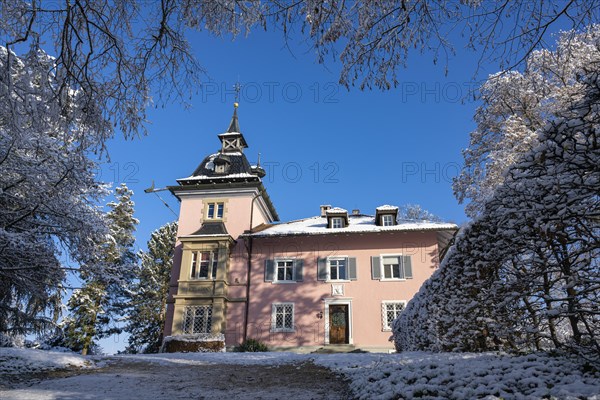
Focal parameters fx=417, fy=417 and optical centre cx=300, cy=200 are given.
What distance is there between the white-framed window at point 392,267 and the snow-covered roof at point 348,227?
153cm

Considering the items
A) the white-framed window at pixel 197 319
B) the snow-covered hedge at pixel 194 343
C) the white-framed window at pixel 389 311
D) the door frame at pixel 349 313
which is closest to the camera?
the snow-covered hedge at pixel 194 343

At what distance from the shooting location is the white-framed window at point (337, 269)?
70.4 ft

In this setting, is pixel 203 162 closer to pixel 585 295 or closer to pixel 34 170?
pixel 34 170

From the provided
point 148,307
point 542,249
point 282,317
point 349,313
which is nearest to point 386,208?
point 349,313

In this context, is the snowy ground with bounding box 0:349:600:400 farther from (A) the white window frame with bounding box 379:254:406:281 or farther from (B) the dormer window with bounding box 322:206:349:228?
(B) the dormer window with bounding box 322:206:349:228

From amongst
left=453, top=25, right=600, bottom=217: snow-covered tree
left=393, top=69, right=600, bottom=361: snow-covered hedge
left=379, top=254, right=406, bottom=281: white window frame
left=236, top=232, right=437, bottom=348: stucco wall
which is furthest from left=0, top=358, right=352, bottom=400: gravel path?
left=379, top=254, right=406, bottom=281: white window frame

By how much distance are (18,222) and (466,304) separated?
35.8 feet

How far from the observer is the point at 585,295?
12.7 ft

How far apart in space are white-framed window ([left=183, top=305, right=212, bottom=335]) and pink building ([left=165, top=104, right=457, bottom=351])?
0.05 meters

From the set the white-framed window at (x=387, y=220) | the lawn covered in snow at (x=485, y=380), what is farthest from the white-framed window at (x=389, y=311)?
the lawn covered in snow at (x=485, y=380)

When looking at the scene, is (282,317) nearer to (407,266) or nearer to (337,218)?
(337,218)

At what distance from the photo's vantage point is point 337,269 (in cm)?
2162

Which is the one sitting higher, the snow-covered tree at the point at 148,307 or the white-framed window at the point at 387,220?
the white-framed window at the point at 387,220

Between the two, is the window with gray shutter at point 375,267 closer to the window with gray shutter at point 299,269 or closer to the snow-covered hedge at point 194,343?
the window with gray shutter at point 299,269
